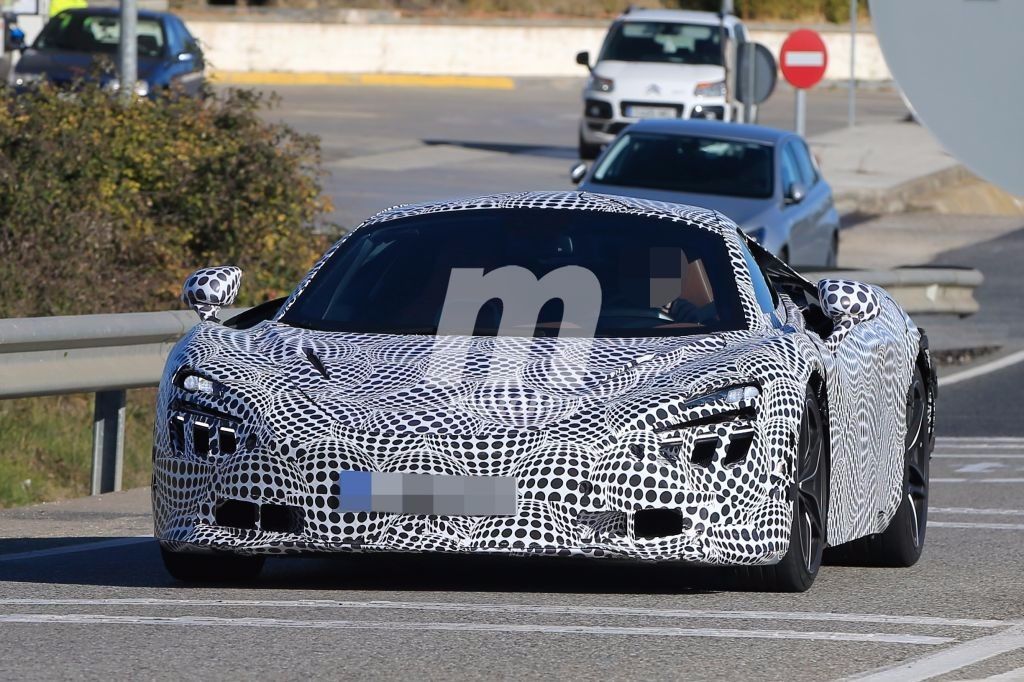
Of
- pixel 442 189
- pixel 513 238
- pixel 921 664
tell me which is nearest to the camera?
pixel 921 664

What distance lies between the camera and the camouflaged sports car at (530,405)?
6762mm

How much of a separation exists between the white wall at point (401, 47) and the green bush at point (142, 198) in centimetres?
3536

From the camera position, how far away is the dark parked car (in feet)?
91.5

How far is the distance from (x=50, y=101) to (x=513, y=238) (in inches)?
324

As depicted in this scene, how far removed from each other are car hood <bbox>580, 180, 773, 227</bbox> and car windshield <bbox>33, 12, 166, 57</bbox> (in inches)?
420

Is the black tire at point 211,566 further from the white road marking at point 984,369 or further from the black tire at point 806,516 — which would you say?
the white road marking at point 984,369

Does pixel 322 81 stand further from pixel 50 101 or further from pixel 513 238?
pixel 513 238

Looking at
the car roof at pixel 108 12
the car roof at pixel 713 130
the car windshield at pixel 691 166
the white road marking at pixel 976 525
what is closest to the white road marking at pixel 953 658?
the white road marking at pixel 976 525

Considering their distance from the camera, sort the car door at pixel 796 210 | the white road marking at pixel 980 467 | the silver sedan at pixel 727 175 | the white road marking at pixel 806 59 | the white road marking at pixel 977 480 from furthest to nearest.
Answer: the white road marking at pixel 806 59
the car door at pixel 796 210
the silver sedan at pixel 727 175
the white road marking at pixel 980 467
the white road marking at pixel 977 480

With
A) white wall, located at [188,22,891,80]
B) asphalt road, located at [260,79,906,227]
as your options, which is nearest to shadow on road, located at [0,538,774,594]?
asphalt road, located at [260,79,906,227]

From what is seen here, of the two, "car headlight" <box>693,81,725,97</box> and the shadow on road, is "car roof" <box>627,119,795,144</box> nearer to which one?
"car headlight" <box>693,81,725,97</box>

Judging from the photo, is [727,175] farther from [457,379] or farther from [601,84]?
[601,84]

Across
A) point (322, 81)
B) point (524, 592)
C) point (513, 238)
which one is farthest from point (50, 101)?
point (322, 81)

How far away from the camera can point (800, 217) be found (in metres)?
20.0
